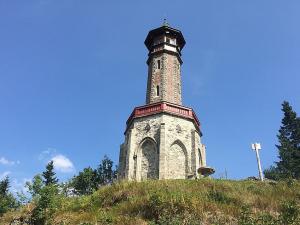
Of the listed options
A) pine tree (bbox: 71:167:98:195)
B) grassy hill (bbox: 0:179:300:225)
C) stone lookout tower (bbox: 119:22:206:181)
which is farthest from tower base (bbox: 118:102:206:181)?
pine tree (bbox: 71:167:98:195)

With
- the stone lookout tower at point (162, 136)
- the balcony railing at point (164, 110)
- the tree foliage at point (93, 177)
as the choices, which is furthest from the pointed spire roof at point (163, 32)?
the tree foliage at point (93, 177)

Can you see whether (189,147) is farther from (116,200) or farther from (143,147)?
(116,200)

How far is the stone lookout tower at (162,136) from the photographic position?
89.9 ft

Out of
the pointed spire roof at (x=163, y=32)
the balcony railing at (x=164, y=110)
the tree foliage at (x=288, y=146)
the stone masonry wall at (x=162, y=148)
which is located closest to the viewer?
the stone masonry wall at (x=162, y=148)

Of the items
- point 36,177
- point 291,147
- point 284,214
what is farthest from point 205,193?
point 291,147

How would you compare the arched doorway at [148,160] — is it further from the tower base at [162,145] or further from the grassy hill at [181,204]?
the grassy hill at [181,204]

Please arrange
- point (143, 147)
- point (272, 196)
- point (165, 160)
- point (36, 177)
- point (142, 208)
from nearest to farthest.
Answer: point (142, 208) < point (272, 196) < point (36, 177) < point (165, 160) < point (143, 147)

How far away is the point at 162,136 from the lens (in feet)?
90.8

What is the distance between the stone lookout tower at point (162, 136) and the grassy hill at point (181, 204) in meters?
8.09

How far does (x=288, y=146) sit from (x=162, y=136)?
23855 mm

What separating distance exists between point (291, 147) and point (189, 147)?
72.1ft

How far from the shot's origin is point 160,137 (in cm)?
2772

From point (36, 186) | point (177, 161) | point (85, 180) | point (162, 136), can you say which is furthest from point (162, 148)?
point (85, 180)

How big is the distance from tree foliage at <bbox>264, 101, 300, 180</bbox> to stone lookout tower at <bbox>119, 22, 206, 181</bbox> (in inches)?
663
